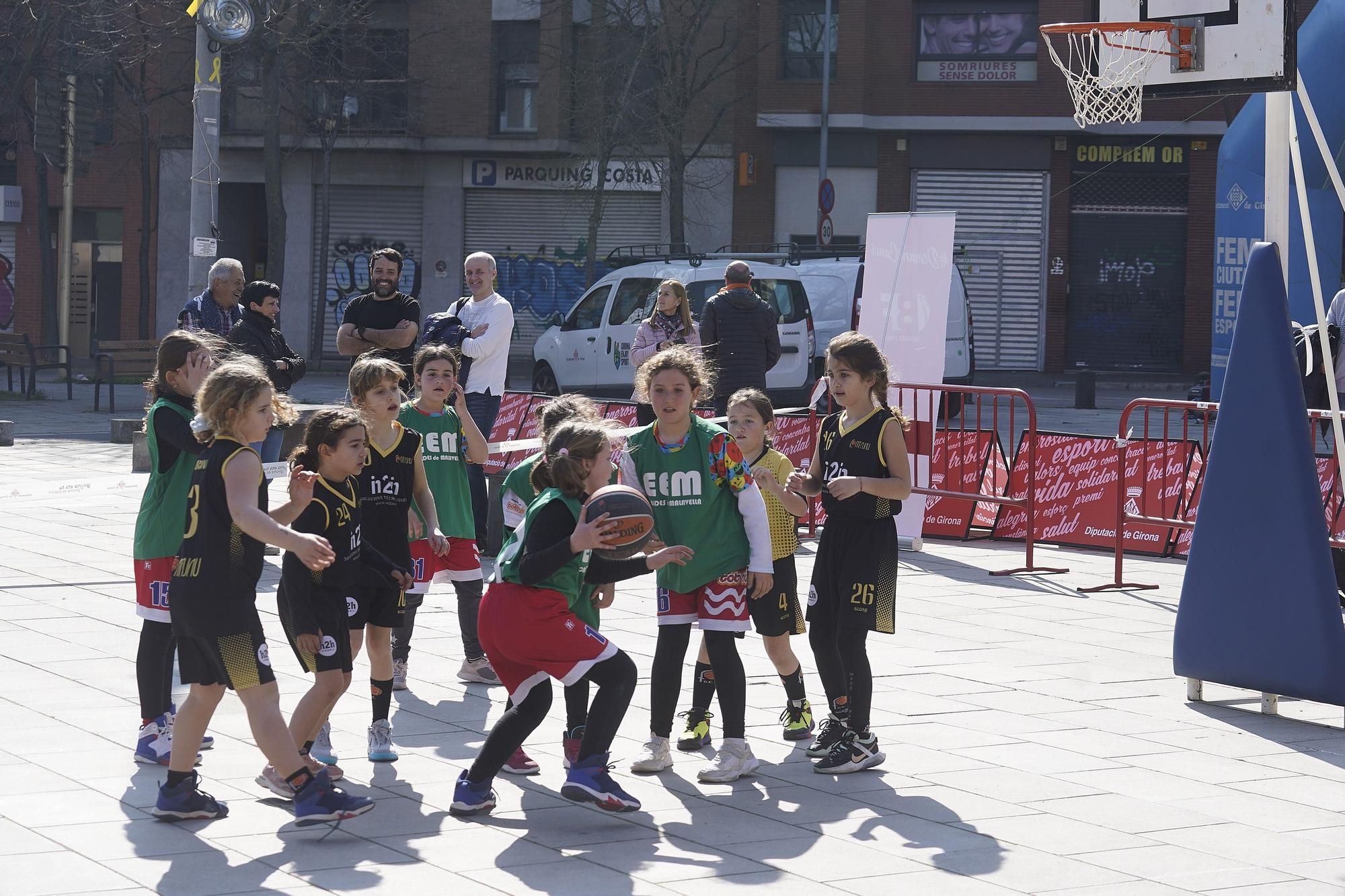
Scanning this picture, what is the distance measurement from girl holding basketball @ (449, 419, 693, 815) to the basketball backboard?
368 centimetres

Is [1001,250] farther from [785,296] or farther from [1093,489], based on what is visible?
[1093,489]

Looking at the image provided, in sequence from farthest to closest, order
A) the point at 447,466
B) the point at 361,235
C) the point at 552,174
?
the point at 361,235
the point at 552,174
the point at 447,466

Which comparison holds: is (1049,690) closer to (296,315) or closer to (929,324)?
(929,324)

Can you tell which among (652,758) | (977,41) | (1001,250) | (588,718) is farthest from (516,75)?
(588,718)

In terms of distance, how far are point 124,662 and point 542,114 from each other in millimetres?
28918

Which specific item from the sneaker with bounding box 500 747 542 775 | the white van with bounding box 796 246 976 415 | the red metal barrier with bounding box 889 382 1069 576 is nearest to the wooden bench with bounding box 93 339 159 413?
the white van with bounding box 796 246 976 415

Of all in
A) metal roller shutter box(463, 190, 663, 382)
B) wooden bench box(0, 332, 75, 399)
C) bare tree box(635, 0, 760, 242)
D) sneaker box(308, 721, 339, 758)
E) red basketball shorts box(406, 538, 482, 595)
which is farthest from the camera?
metal roller shutter box(463, 190, 663, 382)

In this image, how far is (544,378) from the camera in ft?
78.6

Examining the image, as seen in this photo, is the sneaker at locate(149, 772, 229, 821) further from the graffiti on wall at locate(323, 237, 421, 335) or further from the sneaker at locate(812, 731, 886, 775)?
the graffiti on wall at locate(323, 237, 421, 335)

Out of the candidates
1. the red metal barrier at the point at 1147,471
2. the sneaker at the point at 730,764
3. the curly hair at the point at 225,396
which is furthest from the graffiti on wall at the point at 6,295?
the sneaker at the point at 730,764

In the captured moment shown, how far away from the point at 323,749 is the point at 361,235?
3210 centimetres

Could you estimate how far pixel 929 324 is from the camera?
12.0 m

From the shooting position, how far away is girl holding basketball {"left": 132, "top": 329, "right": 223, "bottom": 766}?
235 inches

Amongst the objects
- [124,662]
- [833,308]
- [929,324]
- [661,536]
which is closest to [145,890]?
[661,536]
